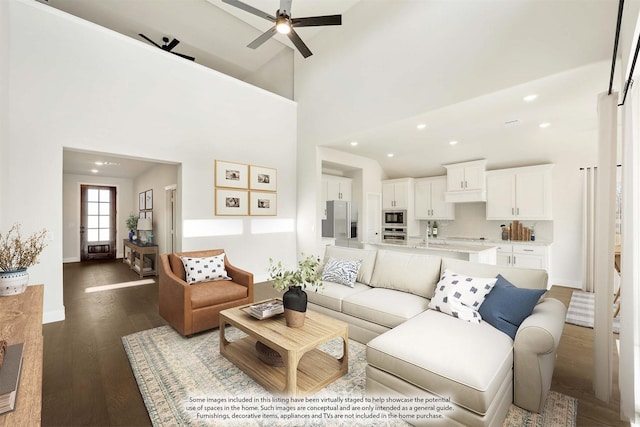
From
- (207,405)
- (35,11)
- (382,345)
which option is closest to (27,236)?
(35,11)

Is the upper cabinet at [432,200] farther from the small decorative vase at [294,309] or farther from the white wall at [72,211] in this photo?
the white wall at [72,211]

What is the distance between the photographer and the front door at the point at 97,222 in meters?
8.00

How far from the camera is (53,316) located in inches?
135

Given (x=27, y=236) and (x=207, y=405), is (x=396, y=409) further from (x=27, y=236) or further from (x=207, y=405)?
(x=27, y=236)

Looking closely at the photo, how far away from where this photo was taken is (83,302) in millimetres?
4121

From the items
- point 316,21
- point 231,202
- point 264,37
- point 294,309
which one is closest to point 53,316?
point 231,202

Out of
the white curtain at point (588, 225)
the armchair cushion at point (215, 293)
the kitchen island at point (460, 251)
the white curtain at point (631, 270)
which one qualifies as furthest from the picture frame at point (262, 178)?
the white curtain at point (588, 225)

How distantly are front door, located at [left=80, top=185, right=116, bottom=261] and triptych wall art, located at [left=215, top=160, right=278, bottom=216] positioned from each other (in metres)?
5.69

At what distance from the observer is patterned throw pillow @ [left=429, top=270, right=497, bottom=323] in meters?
2.36

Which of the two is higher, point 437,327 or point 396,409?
point 437,327

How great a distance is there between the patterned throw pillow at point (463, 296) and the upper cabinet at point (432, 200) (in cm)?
443

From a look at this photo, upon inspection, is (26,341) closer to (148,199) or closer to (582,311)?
(582,311)

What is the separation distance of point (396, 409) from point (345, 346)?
0.58m

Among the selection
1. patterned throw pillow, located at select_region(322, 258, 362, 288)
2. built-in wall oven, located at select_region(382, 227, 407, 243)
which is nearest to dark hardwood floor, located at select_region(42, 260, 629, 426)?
patterned throw pillow, located at select_region(322, 258, 362, 288)
